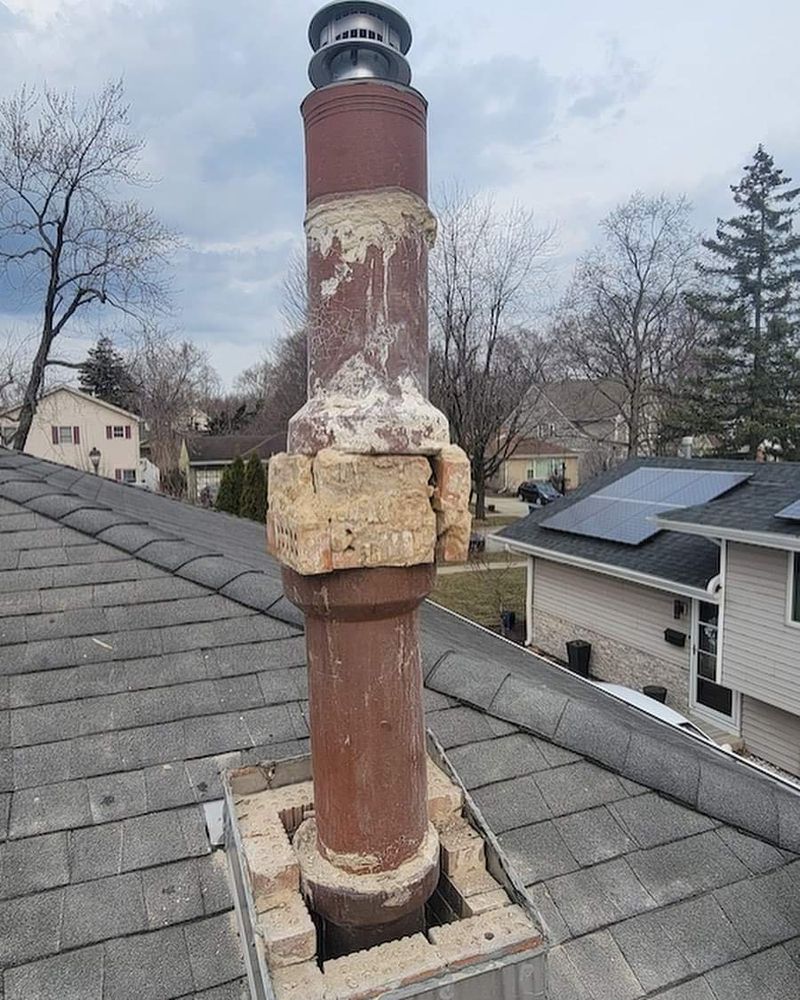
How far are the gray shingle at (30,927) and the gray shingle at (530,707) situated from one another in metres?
1.48

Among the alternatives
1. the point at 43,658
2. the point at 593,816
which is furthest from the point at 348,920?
the point at 43,658

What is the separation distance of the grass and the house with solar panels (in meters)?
1.64

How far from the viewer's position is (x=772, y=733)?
360 inches

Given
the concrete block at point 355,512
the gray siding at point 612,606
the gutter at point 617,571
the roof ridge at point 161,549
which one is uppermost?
the concrete block at point 355,512

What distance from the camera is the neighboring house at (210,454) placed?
115ft

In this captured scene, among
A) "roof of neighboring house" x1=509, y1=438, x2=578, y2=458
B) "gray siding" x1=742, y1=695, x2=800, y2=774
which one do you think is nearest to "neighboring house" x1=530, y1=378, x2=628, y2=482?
"roof of neighboring house" x1=509, y1=438, x2=578, y2=458

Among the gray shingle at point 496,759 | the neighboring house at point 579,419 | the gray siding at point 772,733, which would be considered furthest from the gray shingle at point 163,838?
the neighboring house at point 579,419

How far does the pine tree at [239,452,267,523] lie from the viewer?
19750mm

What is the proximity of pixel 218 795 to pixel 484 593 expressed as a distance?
15390mm

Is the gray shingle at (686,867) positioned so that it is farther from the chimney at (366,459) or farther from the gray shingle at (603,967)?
the chimney at (366,459)

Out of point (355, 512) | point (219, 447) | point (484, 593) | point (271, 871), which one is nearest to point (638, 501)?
point (484, 593)

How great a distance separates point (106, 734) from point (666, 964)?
1.75m

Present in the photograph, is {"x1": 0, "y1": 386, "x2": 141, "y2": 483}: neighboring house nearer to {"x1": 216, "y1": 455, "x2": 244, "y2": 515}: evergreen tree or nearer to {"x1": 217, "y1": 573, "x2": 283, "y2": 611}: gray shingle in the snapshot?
{"x1": 216, "y1": 455, "x2": 244, "y2": 515}: evergreen tree

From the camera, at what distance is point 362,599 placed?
4.01ft
